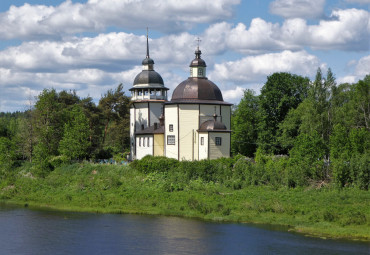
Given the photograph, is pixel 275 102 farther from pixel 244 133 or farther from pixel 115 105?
pixel 115 105

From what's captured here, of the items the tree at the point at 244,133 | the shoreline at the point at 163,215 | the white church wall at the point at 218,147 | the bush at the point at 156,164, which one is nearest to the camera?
the shoreline at the point at 163,215

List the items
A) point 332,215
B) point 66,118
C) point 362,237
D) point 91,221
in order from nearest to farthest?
1. point 362,237
2. point 332,215
3. point 91,221
4. point 66,118

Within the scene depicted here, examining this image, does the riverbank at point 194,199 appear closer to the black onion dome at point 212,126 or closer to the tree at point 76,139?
the tree at point 76,139

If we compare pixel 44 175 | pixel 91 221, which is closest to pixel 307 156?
pixel 91 221

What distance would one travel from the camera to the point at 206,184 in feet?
147

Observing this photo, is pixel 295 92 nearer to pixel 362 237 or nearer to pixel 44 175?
pixel 44 175

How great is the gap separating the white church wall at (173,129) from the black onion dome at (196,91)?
1256 mm

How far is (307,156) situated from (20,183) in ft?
90.9

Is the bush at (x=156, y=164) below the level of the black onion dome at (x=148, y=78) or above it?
below

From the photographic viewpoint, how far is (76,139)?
58.7m

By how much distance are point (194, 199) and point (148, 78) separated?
88.2 feet

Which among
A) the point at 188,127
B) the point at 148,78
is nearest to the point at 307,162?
the point at 188,127

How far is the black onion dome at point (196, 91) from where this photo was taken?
54000mm

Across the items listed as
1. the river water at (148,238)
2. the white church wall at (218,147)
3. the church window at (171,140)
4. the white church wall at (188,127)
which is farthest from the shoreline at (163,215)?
the church window at (171,140)
